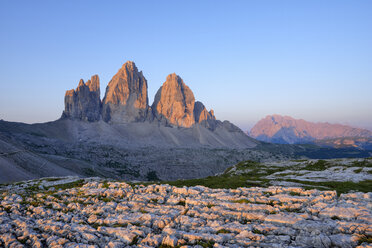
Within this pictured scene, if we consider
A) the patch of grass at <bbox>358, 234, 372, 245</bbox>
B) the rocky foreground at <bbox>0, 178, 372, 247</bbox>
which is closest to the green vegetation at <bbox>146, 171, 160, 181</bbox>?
the rocky foreground at <bbox>0, 178, 372, 247</bbox>

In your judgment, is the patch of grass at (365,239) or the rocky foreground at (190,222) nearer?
the patch of grass at (365,239)

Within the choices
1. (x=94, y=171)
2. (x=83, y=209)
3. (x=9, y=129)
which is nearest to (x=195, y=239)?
(x=83, y=209)

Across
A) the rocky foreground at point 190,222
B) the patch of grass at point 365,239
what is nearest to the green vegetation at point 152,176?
the rocky foreground at point 190,222

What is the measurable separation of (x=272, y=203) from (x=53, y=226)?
15.7 meters

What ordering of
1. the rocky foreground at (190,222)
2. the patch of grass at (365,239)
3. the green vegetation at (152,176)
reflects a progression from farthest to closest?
the green vegetation at (152,176) → the rocky foreground at (190,222) → the patch of grass at (365,239)

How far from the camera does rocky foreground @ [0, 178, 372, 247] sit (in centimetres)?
1072

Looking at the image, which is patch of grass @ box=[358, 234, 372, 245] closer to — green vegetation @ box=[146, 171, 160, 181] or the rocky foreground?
the rocky foreground

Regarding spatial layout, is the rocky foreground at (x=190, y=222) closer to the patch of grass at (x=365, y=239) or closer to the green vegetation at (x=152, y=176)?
the patch of grass at (x=365, y=239)

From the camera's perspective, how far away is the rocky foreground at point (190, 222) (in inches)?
422

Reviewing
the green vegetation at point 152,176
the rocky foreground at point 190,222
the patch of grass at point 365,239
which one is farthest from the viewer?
the green vegetation at point 152,176

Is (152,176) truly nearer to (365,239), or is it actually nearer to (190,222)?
(190,222)

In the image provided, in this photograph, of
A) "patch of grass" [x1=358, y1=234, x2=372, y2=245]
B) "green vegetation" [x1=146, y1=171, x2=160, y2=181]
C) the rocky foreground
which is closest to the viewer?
"patch of grass" [x1=358, y1=234, x2=372, y2=245]

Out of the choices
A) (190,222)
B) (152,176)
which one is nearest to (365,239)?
(190,222)

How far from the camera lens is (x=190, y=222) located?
13.2 meters
